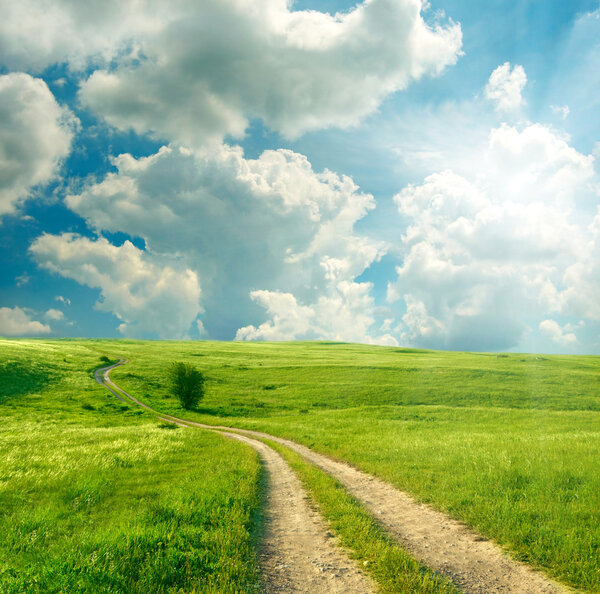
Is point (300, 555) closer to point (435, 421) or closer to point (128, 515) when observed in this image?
point (128, 515)

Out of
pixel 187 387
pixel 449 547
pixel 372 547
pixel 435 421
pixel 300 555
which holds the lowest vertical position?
pixel 187 387

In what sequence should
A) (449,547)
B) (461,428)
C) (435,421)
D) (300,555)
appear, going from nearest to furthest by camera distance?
(300,555), (449,547), (461,428), (435,421)

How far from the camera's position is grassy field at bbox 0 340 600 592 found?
31.1ft

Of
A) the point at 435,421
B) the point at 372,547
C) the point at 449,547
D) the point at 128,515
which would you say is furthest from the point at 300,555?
the point at 435,421

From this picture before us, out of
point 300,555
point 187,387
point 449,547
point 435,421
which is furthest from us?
point 187,387

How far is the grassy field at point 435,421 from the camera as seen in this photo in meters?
9.47

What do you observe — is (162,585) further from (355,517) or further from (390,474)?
(390,474)

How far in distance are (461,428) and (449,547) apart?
2289 centimetres

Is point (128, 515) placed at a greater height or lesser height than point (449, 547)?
lesser

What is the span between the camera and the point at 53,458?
16.1 metres

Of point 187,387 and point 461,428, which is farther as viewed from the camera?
point 187,387

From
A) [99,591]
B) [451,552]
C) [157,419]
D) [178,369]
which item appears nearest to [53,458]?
[99,591]

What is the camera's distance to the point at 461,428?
28.7m

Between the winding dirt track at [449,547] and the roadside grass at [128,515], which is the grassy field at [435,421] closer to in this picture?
the winding dirt track at [449,547]
